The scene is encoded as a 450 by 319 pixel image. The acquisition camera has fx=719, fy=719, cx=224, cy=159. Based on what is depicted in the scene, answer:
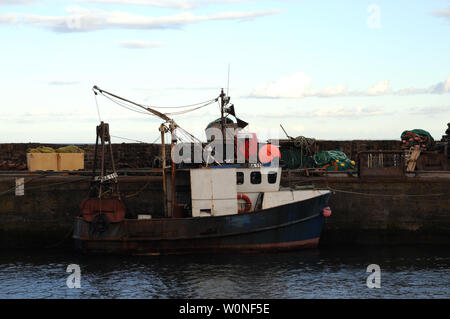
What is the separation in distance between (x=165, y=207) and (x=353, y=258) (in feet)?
22.5

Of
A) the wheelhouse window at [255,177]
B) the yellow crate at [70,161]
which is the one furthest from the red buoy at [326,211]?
the yellow crate at [70,161]

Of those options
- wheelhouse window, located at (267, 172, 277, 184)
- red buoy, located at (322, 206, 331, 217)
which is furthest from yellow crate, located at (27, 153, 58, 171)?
red buoy, located at (322, 206, 331, 217)

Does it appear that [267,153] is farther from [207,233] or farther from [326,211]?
[207,233]

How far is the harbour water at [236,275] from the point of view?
67.8 feet

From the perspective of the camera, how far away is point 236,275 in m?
22.2

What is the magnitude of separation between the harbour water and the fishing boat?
0.45m

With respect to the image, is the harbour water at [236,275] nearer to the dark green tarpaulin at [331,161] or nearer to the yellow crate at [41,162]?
the yellow crate at [41,162]

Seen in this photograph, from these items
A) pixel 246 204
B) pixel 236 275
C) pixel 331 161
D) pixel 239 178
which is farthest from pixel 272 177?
pixel 331 161

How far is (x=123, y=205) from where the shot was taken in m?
24.7

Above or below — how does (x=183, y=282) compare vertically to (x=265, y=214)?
below

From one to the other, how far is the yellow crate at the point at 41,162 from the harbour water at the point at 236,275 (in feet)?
20.5

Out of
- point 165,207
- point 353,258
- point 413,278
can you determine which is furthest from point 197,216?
point 413,278
